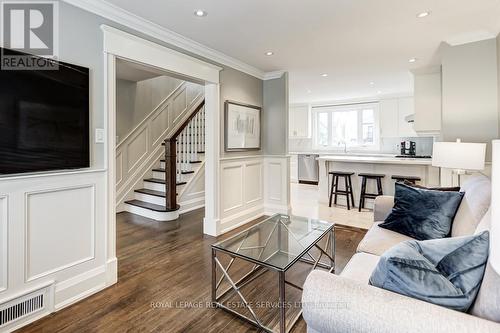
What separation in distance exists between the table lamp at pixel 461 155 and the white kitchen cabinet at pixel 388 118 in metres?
4.51

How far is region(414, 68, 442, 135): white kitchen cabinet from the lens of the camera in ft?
13.1

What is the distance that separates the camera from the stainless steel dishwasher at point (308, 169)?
790 centimetres

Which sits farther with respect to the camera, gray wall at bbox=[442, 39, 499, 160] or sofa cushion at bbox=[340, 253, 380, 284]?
gray wall at bbox=[442, 39, 499, 160]

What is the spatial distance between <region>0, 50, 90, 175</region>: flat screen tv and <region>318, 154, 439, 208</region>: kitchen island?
169 inches

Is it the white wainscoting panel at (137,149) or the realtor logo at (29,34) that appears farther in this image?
the white wainscoting panel at (137,149)

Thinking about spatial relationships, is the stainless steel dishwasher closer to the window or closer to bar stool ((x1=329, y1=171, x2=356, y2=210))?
the window

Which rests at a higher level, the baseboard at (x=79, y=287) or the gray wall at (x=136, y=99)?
the gray wall at (x=136, y=99)

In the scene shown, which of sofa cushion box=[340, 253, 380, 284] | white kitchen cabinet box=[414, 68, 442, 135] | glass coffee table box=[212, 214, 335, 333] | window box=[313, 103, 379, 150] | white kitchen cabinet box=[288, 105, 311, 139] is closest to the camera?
sofa cushion box=[340, 253, 380, 284]

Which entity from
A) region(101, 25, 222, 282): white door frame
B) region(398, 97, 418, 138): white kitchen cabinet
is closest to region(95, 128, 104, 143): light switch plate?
region(101, 25, 222, 282): white door frame

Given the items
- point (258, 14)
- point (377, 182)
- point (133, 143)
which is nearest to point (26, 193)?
point (258, 14)

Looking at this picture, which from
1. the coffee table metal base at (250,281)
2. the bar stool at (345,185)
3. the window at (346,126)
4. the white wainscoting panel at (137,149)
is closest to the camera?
the coffee table metal base at (250,281)

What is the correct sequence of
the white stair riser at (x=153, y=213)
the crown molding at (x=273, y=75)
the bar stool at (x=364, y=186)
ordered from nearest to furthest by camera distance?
the white stair riser at (x=153, y=213) < the crown molding at (x=273, y=75) < the bar stool at (x=364, y=186)

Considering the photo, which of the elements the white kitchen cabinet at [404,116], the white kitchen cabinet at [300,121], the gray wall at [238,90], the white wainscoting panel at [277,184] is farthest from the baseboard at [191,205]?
the white kitchen cabinet at [404,116]

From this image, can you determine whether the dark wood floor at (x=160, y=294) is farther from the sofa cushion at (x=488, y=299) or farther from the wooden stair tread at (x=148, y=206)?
the sofa cushion at (x=488, y=299)
